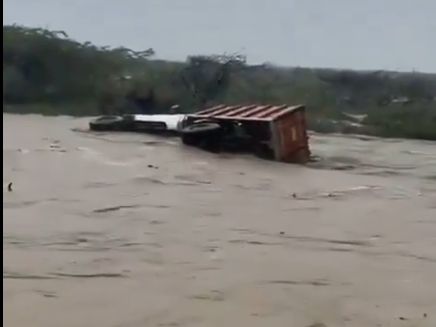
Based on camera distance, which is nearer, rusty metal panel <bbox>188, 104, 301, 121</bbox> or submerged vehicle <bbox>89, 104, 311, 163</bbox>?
submerged vehicle <bbox>89, 104, 311, 163</bbox>

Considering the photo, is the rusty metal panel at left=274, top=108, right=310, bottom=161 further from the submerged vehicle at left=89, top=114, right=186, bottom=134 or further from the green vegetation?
the green vegetation

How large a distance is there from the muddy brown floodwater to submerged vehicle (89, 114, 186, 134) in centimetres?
205

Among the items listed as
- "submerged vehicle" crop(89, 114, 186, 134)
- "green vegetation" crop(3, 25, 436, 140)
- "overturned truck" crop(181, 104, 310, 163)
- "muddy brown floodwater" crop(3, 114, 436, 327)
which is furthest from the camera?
"green vegetation" crop(3, 25, 436, 140)

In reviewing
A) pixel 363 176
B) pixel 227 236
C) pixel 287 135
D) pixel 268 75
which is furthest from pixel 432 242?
pixel 268 75

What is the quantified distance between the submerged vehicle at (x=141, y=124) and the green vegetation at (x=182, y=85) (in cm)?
324

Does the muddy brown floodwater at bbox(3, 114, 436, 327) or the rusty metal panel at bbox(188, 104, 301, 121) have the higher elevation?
the rusty metal panel at bbox(188, 104, 301, 121)

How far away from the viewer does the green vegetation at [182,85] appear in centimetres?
1648

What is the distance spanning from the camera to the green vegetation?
54.1ft

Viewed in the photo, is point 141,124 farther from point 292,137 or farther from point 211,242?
point 211,242

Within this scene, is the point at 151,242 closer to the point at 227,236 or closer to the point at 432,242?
the point at 227,236

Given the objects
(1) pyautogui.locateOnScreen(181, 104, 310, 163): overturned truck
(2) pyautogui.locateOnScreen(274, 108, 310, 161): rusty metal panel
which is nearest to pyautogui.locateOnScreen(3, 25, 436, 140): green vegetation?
(2) pyautogui.locateOnScreen(274, 108, 310, 161): rusty metal panel

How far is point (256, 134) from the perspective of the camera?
34.2 ft

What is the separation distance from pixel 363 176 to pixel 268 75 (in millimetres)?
9340

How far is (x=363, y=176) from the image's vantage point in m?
9.44
